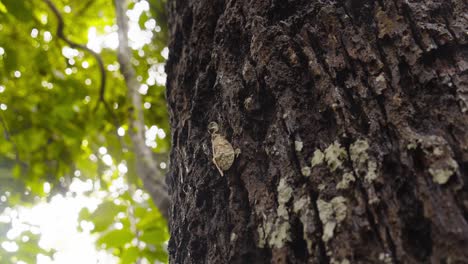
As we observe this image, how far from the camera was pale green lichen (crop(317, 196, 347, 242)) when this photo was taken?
71 cm

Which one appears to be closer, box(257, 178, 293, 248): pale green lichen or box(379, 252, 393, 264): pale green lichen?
box(379, 252, 393, 264): pale green lichen

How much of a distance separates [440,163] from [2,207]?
10.1 feet

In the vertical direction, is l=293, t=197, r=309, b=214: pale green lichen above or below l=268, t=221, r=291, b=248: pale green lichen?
above

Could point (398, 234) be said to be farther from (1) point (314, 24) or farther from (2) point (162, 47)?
(2) point (162, 47)

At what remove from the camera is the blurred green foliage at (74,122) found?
7.32 ft

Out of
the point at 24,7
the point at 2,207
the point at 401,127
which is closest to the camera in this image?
the point at 401,127

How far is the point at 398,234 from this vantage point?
2.18 feet

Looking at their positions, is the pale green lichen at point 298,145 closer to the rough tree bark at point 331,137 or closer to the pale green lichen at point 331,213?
the rough tree bark at point 331,137

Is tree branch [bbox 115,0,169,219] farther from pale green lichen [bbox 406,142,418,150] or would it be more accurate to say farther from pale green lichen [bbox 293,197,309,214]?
pale green lichen [bbox 406,142,418,150]

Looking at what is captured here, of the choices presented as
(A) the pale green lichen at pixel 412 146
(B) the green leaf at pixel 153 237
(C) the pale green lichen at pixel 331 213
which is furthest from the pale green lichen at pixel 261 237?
(B) the green leaf at pixel 153 237

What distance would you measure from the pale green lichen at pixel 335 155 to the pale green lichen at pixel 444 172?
0.15 m

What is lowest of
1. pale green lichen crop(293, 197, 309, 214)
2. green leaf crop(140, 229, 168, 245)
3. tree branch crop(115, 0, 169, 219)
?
pale green lichen crop(293, 197, 309, 214)

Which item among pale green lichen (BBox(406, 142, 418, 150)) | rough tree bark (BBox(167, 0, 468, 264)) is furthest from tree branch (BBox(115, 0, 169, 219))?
pale green lichen (BBox(406, 142, 418, 150))

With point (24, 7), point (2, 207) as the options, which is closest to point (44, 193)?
point (2, 207)
